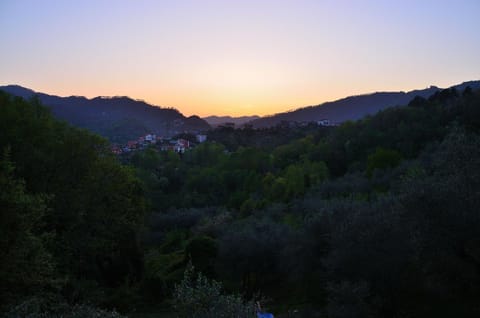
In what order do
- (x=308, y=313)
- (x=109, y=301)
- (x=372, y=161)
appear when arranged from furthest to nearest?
(x=372, y=161) < (x=109, y=301) < (x=308, y=313)

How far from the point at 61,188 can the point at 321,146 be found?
45.3 m

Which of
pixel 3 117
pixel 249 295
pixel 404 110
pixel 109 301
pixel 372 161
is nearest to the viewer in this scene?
pixel 3 117

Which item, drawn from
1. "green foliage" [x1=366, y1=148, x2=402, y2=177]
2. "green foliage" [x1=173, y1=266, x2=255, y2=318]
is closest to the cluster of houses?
"green foliage" [x1=366, y1=148, x2=402, y2=177]

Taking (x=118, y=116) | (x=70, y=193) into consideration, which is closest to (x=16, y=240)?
(x=70, y=193)

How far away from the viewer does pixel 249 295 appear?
917 inches

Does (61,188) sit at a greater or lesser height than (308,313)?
greater

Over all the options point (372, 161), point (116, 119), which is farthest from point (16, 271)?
point (116, 119)

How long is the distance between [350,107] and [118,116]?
63.8 m

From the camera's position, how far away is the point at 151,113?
15062 centimetres

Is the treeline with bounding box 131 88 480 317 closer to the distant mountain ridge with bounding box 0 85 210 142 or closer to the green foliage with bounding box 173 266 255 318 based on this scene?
the green foliage with bounding box 173 266 255 318

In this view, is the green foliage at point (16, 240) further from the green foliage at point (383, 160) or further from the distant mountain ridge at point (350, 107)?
the distant mountain ridge at point (350, 107)

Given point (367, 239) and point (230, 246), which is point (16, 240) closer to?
point (367, 239)

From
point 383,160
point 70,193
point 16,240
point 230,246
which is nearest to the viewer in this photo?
point 16,240

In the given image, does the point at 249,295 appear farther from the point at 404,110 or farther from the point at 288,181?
the point at 404,110
